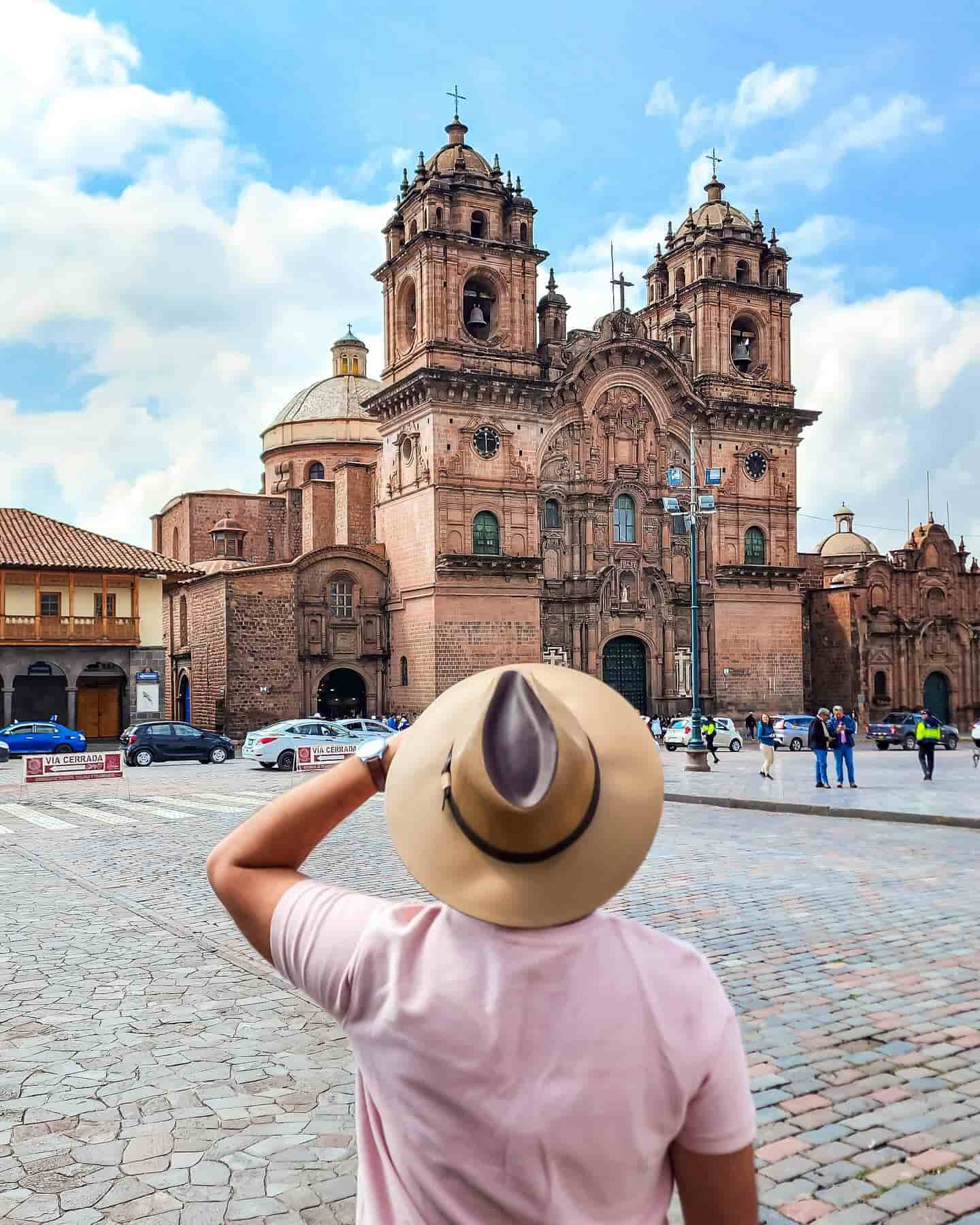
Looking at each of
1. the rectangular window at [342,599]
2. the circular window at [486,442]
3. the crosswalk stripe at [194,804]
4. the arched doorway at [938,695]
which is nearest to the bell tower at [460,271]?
the circular window at [486,442]

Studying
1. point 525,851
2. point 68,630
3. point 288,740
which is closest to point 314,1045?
point 525,851

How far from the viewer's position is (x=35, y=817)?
1806cm

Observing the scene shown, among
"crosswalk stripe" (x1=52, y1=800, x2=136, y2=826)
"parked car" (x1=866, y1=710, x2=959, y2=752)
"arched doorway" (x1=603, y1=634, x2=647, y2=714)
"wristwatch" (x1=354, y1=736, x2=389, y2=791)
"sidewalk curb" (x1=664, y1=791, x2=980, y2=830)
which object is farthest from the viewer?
"arched doorway" (x1=603, y1=634, x2=647, y2=714)

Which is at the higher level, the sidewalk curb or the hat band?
the hat band

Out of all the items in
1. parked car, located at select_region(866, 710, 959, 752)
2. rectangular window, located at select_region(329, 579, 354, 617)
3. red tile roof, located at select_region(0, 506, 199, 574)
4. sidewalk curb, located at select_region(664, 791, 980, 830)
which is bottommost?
parked car, located at select_region(866, 710, 959, 752)

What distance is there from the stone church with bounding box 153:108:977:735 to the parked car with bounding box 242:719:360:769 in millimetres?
9660

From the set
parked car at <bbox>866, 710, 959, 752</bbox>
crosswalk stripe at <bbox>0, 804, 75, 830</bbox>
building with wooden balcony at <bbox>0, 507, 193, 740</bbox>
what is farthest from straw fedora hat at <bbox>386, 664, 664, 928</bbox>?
parked car at <bbox>866, 710, 959, 752</bbox>

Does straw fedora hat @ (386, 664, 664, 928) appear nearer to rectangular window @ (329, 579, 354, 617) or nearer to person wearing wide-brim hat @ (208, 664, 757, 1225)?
person wearing wide-brim hat @ (208, 664, 757, 1225)

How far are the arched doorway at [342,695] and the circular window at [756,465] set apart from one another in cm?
1876

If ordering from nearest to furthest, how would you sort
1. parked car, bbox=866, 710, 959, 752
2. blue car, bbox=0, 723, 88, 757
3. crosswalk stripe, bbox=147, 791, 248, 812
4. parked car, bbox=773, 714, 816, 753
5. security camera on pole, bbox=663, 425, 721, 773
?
crosswalk stripe, bbox=147, 791, 248, 812 < security camera on pole, bbox=663, 425, 721, 773 < blue car, bbox=0, 723, 88, 757 < parked car, bbox=773, 714, 816, 753 < parked car, bbox=866, 710, 959, 752

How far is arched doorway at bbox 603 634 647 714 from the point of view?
44.9 meters

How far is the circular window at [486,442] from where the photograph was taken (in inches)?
1665

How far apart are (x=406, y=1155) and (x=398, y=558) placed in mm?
41710

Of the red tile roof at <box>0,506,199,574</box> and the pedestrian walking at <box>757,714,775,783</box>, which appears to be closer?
the pedestrian walking at <box>757,714,775,783</box>
